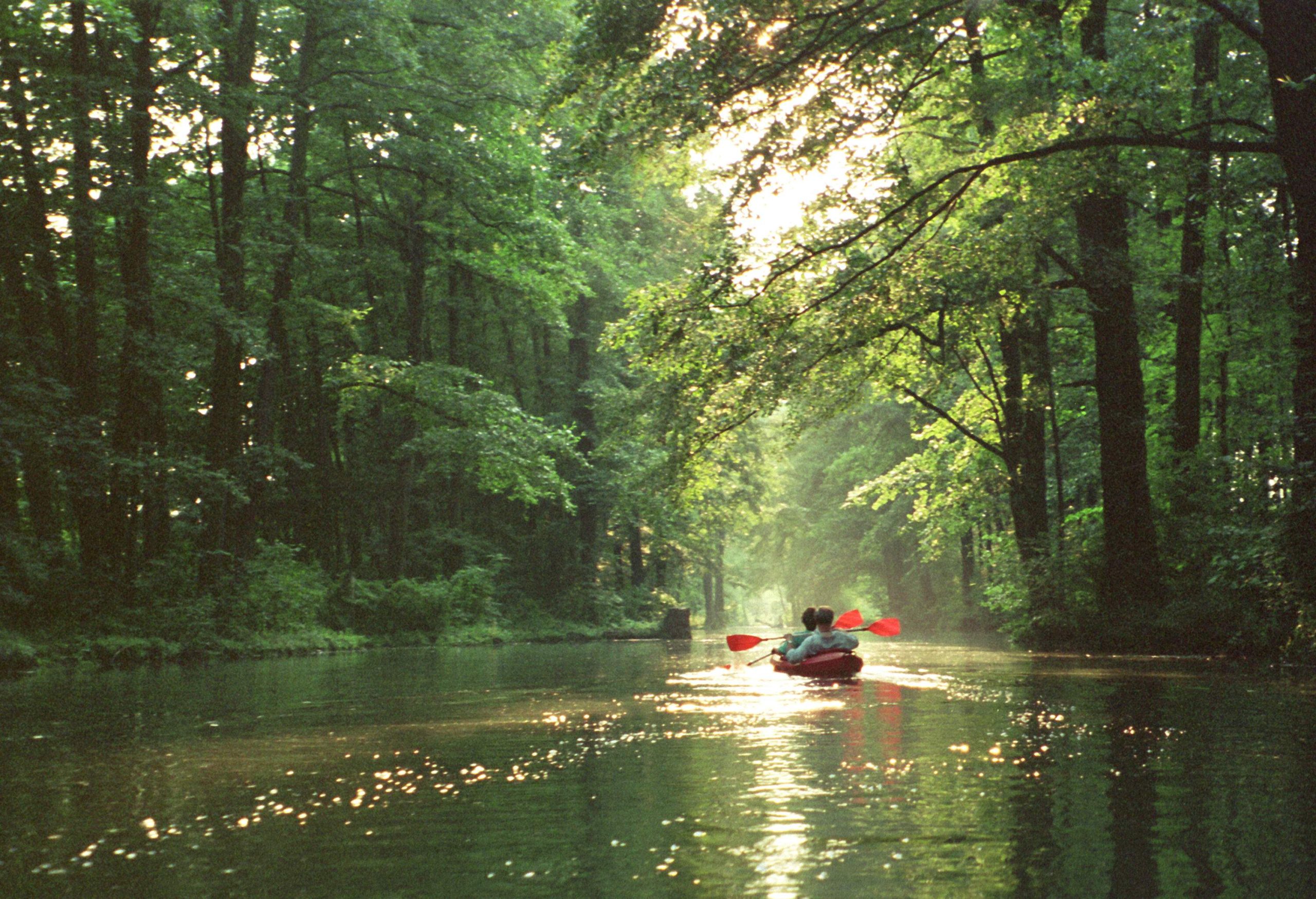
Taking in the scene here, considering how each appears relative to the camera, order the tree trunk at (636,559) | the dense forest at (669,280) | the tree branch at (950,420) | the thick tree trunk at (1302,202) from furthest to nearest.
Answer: the tree trunk at (636,559) → the tree branch at (950,420) → the dense forest at (669,280) → the thick tree trunk at (1302,202)

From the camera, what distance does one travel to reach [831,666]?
12.4 m

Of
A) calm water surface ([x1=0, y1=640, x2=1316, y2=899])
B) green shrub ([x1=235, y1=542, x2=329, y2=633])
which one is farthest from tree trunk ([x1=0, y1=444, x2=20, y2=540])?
calm water surface ([x1=0, y1=640, x2=1316, y2=899])

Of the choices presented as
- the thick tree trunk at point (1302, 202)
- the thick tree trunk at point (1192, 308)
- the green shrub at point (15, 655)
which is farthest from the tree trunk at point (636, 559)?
the thick tree trunk at point (1302, 202)

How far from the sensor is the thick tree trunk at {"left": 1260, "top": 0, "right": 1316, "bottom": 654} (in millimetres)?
10180

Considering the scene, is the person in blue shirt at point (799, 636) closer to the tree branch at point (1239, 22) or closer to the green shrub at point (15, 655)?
the tree branch at point (1239, 22)

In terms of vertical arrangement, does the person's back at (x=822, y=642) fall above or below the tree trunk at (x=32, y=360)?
below

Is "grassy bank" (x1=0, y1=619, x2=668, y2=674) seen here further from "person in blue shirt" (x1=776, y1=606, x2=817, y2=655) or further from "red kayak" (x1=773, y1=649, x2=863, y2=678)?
"red kayak" (x1=773, y1=649, x2=863, y2=678)

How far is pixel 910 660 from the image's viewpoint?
16250 mm

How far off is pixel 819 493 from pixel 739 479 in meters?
15.7

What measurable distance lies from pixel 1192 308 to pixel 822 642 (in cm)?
904

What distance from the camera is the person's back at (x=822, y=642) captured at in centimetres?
1295

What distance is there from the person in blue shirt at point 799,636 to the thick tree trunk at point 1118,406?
4.28m

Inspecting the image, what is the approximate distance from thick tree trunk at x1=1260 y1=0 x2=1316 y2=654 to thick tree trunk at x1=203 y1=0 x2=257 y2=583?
1490cm

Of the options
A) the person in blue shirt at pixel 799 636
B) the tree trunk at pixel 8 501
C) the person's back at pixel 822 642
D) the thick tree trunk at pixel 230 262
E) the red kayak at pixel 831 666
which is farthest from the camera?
the thick tree trunk at pixel 230 262
